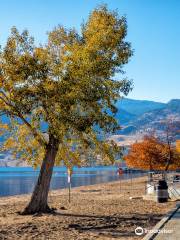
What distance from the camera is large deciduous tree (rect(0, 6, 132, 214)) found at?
25.0 meters

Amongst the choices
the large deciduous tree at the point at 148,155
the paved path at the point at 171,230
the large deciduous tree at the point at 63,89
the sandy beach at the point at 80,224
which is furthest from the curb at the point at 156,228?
the large deciduous tree at the point at 148,155

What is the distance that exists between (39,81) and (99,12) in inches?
253

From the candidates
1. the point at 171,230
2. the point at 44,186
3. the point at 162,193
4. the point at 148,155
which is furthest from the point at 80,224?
the point at 148,155

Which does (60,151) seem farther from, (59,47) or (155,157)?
(155,157)

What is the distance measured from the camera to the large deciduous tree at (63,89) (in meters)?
25.0

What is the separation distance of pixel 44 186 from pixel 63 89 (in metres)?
6.70

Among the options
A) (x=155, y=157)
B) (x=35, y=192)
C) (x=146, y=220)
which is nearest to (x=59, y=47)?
(x=35, y=192)

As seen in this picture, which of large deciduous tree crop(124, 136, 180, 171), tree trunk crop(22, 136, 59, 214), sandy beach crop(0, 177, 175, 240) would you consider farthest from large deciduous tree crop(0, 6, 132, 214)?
large deciduous tree crop(124, 136, 180, 171)

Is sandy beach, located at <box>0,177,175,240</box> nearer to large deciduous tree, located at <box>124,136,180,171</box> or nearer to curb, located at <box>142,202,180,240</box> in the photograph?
curb, located at <box>142,202,180,240</box>

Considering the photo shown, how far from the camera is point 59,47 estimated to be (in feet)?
93.0

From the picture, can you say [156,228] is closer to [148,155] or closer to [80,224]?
[80,224]

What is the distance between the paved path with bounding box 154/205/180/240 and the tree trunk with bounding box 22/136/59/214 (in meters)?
9.35

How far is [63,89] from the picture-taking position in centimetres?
2497

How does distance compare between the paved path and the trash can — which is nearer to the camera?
the paved path
